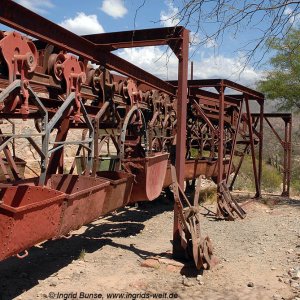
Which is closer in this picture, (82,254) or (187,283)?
(187,283)

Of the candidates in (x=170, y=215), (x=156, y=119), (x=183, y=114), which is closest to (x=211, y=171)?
(x=170, y=215)

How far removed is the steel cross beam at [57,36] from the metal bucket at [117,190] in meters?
1.63

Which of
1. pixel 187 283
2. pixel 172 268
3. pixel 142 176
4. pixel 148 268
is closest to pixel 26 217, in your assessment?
pixel 187 283

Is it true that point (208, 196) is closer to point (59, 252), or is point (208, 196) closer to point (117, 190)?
point (59, 252)

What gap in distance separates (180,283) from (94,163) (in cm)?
195

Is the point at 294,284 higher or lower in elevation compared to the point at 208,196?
lower

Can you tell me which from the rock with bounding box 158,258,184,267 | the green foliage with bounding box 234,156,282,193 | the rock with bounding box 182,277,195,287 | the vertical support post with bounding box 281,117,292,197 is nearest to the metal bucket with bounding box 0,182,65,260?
the rock with bounding box 182,277,195,287

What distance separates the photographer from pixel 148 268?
608 cm

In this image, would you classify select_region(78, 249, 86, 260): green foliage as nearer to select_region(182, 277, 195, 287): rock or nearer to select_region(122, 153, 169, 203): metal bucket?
select_region(122, 153, 169, 203): metal bucket

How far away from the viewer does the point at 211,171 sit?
12086 millimetres

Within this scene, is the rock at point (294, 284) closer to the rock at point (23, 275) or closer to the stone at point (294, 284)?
the stone at point (294, 284)

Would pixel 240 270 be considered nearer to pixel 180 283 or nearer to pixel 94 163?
pixel 180 283

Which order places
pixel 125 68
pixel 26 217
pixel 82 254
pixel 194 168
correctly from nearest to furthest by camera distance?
pixel 26 217 < pixel 82 254 < pixel 125 68 < pixel 194 168

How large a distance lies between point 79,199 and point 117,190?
1276 mm
